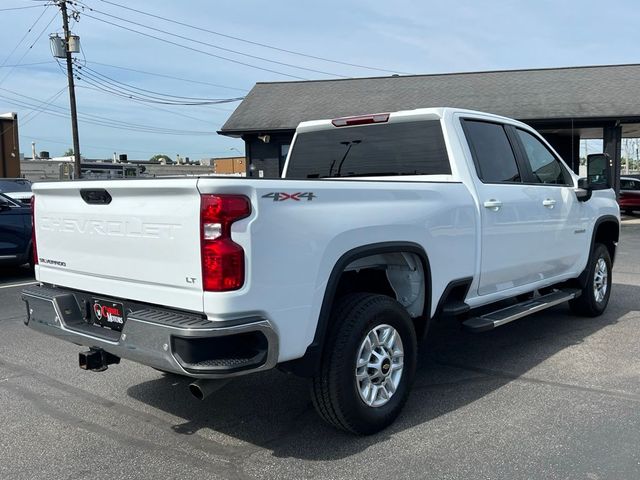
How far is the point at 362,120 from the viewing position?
516 cm

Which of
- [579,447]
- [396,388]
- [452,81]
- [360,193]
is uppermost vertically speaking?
[452,81]

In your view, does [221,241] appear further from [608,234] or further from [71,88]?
[71,88]

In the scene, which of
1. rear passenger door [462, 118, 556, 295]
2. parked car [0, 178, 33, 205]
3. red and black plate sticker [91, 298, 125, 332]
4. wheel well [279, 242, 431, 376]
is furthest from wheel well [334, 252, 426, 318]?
parked car [0, 178, 33, 205]

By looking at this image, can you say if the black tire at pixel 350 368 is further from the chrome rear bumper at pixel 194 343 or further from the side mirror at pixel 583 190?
the side mirror at pixel 583 190

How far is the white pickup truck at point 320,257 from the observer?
3051 mm

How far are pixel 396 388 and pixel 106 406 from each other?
6.79 feet

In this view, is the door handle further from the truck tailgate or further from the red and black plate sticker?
the red and black plate sticker

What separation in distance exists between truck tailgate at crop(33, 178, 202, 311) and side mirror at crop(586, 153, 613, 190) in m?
4.54

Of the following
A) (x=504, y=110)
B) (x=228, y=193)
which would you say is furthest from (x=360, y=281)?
(x=504, y=110)

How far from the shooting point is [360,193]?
3.64 metres

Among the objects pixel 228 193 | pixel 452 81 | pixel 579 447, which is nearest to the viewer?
pixel 228 193

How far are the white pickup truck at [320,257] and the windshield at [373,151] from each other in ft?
0.04

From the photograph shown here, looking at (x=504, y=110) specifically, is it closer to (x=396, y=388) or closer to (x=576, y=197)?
(x=576, y=197)

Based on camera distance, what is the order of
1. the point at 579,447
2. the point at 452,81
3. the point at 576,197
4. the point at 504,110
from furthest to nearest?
the point at 452,81 → the point at 504,110 → the point at 576,197 → the point at 579,447
